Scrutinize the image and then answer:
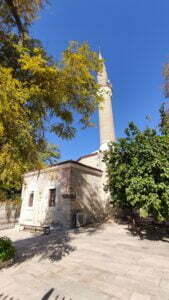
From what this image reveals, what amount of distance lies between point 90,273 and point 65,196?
25.0 feet

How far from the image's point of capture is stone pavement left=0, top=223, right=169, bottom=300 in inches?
155

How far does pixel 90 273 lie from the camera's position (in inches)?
198

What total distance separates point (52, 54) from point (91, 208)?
11562 mm

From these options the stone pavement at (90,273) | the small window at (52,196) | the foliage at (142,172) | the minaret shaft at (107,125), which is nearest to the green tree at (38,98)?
the stone pavement at (90,273)

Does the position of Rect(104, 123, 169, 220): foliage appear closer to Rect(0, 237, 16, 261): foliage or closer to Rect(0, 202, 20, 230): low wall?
Rect(0, 237, 16, 261): foliage

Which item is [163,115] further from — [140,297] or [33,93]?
[140,297]

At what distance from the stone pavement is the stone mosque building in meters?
4.60

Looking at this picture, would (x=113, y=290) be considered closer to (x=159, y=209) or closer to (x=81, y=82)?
(x=159, y=209)

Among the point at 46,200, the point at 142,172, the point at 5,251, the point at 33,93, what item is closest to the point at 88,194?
the point at 46,200

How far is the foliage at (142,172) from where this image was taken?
7719 mm

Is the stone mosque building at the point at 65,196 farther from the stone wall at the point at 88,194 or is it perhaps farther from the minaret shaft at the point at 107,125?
the minaret shaft at the point at 107,125

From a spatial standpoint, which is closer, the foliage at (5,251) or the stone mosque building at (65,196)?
the foliage at (5,251)

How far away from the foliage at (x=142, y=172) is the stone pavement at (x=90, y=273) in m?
1.88

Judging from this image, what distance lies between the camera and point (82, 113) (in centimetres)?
583
